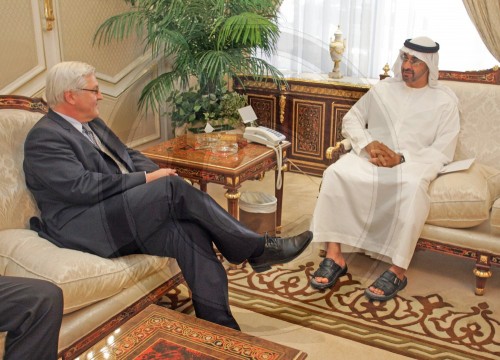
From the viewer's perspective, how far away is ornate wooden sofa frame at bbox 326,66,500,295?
260 centimetres

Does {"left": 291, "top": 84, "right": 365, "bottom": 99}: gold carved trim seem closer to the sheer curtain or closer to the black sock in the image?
the sheer curtain

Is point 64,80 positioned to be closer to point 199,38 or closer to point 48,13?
point 48,13

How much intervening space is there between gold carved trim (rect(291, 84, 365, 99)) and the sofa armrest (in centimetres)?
92

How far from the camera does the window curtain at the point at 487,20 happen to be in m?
3.37

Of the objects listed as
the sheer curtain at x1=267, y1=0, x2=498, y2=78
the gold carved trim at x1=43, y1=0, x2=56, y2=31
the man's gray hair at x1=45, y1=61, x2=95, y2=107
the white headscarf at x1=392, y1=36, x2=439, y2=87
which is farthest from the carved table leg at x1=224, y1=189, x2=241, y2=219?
the gold carved trim at x1=43, y1=0, x2=56, y2=31

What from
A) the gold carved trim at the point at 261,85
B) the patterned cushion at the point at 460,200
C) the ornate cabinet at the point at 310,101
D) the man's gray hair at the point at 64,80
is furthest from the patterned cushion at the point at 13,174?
the gold carved trim at the point at 261,85

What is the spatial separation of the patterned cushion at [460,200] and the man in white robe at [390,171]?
0.05m

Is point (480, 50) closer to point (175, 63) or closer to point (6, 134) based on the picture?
point (175, 63)

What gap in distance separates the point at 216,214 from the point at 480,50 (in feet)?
7.75

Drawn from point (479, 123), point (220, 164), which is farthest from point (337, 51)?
point (220, 164)

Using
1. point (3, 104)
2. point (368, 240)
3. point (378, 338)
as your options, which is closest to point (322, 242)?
point (368, 240)

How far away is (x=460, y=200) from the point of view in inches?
103

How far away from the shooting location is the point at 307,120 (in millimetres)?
4027

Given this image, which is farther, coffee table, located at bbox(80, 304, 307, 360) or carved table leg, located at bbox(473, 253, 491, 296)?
carved table leg, located at bbox(473, 253, 491, 296)
